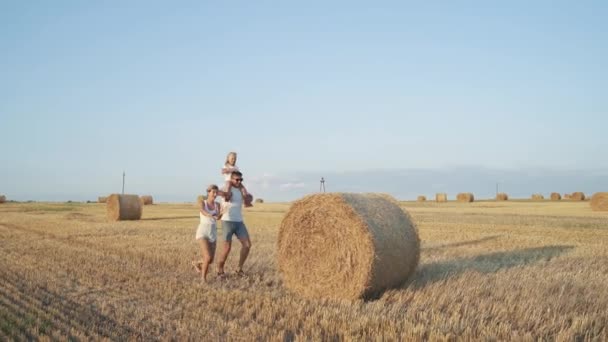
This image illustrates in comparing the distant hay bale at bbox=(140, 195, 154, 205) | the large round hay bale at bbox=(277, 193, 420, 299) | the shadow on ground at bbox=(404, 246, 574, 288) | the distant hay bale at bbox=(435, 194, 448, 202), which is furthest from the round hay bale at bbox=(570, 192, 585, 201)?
the large round hay bale at bbox=(277, 193, 420, 299)

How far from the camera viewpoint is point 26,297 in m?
7.17

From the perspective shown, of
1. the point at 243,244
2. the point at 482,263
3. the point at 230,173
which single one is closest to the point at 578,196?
the point at 482,263

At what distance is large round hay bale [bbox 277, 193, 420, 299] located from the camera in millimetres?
7316

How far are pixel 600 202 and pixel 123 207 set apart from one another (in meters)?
25.2

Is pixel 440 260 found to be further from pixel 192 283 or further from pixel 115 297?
pixel 115 297

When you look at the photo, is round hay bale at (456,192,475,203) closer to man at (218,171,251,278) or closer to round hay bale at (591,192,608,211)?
round hay bale at (591,192,608,211)

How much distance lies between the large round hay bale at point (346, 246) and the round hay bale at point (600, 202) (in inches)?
997

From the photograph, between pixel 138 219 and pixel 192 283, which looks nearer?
pixel 192 283

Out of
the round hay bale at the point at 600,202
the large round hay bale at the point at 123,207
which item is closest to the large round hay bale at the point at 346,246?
the large round hay bale at the point at 123,207

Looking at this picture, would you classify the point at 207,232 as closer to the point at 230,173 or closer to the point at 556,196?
the point at 230,173

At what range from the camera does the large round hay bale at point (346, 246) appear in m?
7.32

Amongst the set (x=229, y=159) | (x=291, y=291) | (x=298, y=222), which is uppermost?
(x=229, y=159)

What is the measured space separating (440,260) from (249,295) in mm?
4501

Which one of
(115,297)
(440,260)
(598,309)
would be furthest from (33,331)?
(440,260)
